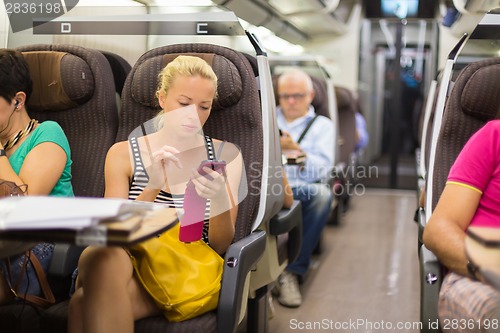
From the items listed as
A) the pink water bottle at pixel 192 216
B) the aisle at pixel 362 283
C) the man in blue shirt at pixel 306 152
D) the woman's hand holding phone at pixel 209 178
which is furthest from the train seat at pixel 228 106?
the man in blue shirt at pixel 306 152

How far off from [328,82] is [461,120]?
9.04ft

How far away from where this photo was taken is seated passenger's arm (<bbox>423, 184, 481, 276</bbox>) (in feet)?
5.67

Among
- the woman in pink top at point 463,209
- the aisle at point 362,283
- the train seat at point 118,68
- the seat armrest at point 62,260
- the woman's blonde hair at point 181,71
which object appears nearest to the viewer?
the woman in pink top at point 463,209

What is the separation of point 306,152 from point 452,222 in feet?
7.36

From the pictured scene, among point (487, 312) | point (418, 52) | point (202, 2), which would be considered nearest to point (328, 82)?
point (202, 2)

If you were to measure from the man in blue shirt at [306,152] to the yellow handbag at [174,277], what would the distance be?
1.81m

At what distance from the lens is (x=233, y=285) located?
1.78m

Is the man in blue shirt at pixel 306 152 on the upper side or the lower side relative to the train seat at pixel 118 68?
lower

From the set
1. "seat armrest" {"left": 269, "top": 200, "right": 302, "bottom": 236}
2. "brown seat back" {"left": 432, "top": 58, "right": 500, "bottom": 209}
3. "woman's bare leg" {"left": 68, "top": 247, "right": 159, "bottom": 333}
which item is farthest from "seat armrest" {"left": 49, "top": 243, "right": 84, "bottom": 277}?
"brown seat back" {"left": 432, "top": 58, "right": 500, "bottom": 209}

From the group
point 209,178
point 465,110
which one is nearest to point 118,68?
point 209,178

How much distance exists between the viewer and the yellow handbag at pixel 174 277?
172 centimetres

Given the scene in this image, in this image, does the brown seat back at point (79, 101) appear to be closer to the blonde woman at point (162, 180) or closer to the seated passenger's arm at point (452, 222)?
the blonde woman at point (162, 180)

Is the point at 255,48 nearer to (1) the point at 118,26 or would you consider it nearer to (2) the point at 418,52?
(1) the point at 118,26

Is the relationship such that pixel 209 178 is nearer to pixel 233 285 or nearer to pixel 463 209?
pixel 233 285
